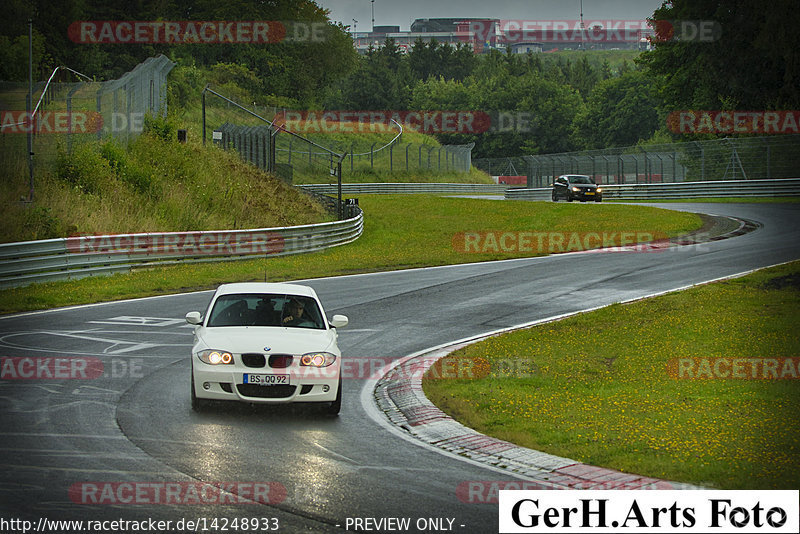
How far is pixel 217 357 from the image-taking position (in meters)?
10.4

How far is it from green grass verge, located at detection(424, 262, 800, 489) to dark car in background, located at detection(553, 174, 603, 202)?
32.5m

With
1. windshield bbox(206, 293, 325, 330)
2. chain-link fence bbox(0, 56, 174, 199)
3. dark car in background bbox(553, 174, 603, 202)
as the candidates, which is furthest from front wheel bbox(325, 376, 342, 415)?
dark car in background bbox(553, 174, 603, 202)

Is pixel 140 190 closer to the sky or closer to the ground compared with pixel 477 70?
closer to the ground

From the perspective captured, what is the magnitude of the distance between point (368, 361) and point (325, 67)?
98478 mm

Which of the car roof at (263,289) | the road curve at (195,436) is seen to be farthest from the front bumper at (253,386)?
the car roof at (263,289)

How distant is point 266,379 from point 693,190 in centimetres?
4620

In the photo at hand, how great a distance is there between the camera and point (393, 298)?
68.1 ft

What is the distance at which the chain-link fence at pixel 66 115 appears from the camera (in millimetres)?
26781

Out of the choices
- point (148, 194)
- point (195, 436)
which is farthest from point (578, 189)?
point (195, 436)

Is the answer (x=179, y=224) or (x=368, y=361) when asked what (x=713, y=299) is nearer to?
(x=368, y=361)

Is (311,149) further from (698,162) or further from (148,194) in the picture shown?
(148,194)

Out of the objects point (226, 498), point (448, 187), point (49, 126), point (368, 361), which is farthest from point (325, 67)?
point (226, 498)

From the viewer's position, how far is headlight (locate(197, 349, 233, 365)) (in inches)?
408

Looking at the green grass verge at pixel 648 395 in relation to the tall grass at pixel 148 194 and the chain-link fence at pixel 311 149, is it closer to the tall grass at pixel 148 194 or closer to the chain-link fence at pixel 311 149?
the tall grass at pixel 148 194
